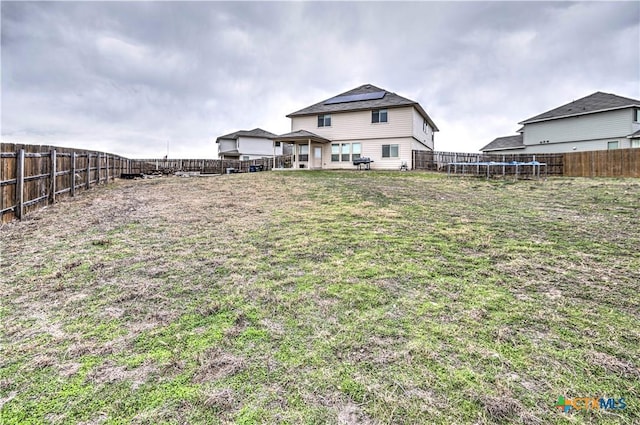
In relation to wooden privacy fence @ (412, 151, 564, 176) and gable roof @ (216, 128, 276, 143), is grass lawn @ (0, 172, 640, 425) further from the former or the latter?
gable roof @ (216, 128, 276, 143)

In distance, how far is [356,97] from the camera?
24906 mm

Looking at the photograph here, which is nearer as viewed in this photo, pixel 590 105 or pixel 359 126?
pixel 359 126

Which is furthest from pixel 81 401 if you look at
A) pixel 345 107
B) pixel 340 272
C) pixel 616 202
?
pixel 345 107

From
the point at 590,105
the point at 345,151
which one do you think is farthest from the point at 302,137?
the point at 590,105

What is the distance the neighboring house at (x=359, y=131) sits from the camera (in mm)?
22438

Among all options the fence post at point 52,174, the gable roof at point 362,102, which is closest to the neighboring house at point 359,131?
the gable roof at point 362,102

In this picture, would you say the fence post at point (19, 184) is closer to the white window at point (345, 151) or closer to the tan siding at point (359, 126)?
the white window at point (345, 151)

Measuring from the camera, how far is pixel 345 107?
24.2m

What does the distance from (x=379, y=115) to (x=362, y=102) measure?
198 cm

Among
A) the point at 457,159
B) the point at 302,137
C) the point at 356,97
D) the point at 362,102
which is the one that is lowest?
the point at 457,159

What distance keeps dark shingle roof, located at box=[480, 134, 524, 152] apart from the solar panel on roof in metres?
17.4

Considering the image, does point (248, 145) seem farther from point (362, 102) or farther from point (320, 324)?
point (320, 324)

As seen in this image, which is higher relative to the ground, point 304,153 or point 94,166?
point 304,153

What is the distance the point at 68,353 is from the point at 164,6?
47.2ft
